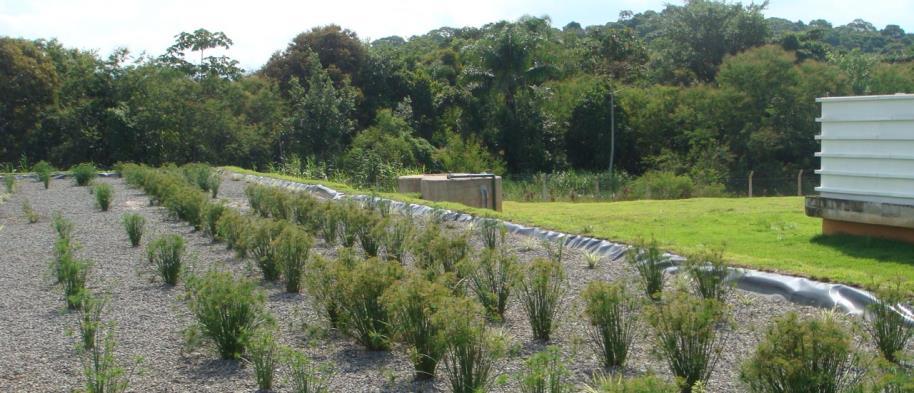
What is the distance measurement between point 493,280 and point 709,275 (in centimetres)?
166

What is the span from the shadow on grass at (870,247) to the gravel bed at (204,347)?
2.76 metres

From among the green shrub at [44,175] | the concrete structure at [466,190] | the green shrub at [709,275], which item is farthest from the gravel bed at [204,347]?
the green shrub at [44,175]

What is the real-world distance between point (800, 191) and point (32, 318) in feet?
76.2

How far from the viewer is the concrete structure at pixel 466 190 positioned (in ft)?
56.0

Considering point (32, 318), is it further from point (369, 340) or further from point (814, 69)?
point (814, 69)

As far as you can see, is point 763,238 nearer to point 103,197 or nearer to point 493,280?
point 493,280

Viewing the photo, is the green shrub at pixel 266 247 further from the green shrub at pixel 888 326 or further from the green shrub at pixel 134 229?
the green shrub at pixel 888 326

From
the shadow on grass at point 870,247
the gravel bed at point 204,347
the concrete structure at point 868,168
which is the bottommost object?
the gravel bed at point 204,347

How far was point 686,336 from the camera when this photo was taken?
4590 mm

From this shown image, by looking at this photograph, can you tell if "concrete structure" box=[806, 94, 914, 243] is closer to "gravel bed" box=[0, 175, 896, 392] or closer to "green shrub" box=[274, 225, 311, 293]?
"gravel bed" box=[0, 175, 896, 392]

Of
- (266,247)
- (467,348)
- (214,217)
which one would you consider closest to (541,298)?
(467,348)

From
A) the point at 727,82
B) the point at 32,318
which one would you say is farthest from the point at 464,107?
the point at 32,318

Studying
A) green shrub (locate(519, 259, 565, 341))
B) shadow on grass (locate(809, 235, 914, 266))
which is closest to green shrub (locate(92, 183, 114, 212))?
green shrub (locate(519, 259, 565, 341))

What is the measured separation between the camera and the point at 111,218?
14.4 meters
